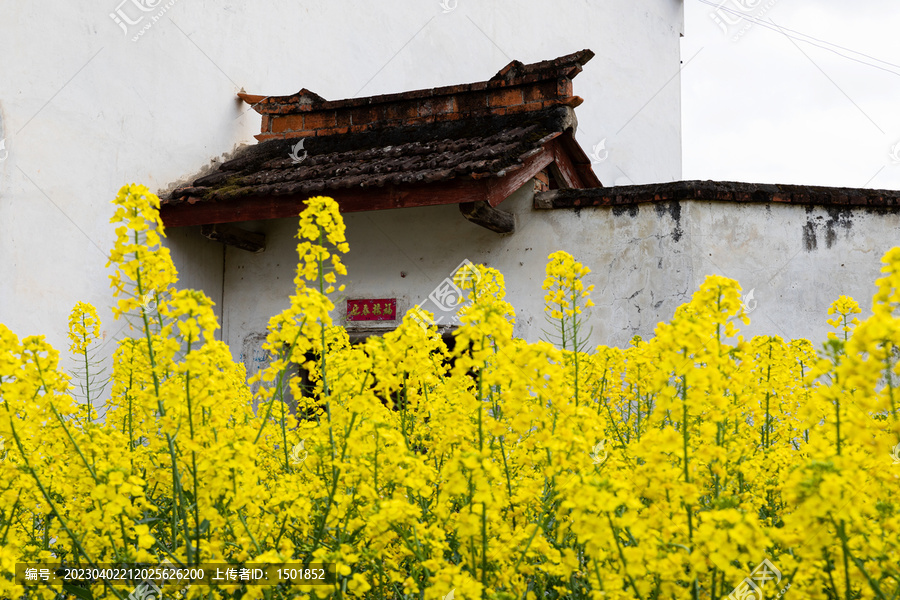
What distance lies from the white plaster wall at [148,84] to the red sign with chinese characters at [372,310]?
4.51 feet

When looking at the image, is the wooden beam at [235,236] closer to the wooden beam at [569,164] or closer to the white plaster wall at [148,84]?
the white plaster wall at [148,84]

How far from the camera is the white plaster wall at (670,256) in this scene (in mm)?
5328

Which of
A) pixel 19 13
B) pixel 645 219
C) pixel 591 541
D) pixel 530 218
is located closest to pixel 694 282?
pixel 645 219

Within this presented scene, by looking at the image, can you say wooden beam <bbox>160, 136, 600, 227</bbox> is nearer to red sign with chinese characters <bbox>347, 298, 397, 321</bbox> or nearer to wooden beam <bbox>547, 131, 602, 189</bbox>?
wooden beam <bbox>547, 131, 602, 189</bbox>

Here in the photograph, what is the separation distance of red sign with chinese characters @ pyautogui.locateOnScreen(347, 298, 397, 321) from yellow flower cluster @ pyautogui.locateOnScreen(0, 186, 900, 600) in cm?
316

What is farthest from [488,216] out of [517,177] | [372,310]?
[372,310]

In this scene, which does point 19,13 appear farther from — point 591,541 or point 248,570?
point 591,541

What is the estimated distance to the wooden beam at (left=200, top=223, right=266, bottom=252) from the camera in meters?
6.14

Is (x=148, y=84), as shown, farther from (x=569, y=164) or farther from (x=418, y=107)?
(x=569, y=164)

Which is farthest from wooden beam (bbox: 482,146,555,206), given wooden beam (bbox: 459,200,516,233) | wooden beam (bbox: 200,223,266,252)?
wooden beam (bbox: 200,223,266,252)

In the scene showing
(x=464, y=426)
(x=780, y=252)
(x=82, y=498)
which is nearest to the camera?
(x=464, y=426)

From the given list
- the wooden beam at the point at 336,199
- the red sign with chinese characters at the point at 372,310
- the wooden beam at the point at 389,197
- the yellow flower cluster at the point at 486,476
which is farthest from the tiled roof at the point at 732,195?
the yellow flower cluster at the point at 486,476

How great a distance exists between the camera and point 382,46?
920 centimetres

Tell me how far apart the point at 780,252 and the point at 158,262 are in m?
4.62
